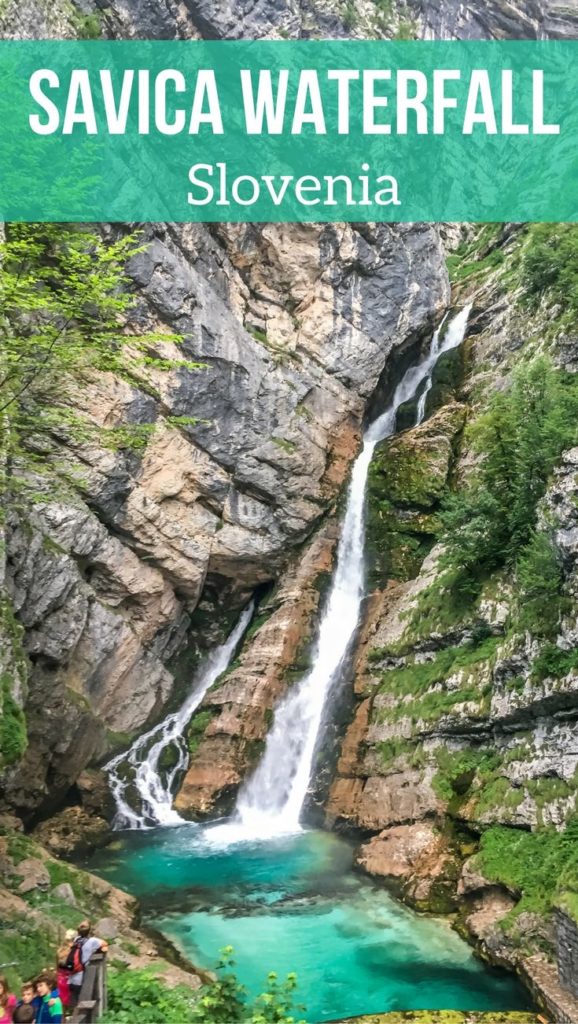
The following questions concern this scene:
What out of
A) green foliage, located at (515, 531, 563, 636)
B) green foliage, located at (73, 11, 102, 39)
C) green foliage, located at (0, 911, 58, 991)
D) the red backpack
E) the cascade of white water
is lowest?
green foliage, located at (0, 911, 58, 991)

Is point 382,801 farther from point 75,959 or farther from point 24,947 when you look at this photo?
point 75,959

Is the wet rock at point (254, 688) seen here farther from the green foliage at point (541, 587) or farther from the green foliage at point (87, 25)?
the green foliage at point (87, 25)

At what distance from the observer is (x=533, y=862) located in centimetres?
1448

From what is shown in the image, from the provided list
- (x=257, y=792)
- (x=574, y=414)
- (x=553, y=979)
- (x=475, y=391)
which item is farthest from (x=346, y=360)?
(x=553, y=979)

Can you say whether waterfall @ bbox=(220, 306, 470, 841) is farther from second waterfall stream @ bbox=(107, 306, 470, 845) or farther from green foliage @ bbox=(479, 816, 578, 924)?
green foliage @ bbox=(479, 816, 578, 924)

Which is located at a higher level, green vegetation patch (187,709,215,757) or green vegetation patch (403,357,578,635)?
green vegetation patch (403,357,578,635)

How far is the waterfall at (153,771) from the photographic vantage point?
22.6m

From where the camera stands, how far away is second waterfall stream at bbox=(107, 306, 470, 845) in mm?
22359

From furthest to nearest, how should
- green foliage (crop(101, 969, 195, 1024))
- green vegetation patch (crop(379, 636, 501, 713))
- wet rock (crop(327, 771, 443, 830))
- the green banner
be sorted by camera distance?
green vegetation patch (crop(379, 636, 501, 713)), the green banner, wet rock (crop(327, 771, 443, 830)), green foliage (crop(101, 969, 195, 1024))

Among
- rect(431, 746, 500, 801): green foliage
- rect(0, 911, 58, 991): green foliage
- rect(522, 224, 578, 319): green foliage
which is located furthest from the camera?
rect(522, 224, 578, 319): green foliage

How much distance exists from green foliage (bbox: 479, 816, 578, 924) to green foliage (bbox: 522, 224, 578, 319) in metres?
16.7

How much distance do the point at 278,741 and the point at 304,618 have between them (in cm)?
475

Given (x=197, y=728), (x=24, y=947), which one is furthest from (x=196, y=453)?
(x=24, y=947)

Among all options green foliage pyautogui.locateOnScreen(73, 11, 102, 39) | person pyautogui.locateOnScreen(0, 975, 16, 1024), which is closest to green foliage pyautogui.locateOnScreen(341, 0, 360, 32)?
green foliage pyautogui.locateOnScreen(73, 11, 102, 39)
